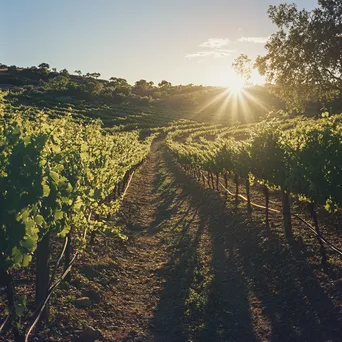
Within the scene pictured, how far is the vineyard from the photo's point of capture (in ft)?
22.4

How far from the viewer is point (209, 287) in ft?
40.3

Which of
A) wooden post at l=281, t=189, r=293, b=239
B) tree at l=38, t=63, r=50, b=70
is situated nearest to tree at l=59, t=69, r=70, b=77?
tree at l=38, t=63, r=50, b=70

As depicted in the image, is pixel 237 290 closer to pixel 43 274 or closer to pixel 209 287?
pixel 209 287

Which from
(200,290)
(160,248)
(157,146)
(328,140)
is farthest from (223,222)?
(157,146)

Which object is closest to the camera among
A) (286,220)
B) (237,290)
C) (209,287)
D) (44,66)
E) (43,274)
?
(43,274)

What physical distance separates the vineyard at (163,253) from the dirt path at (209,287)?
4 cm

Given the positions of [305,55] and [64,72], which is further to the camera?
[64,72]

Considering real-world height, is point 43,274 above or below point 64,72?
below

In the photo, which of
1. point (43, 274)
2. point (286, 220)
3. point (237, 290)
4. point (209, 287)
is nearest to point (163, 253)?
point (209, 287)

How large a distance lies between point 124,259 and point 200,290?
12.9ft

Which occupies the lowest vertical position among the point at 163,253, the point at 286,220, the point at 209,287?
the point at 163,253

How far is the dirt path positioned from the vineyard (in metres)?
0.04

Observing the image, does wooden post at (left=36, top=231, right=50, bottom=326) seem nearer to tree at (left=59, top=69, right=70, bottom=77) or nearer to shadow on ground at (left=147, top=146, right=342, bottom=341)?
shadow on ground at (left=147, top=146, right=342, bottom=341)

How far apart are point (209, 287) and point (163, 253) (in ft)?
13.2
